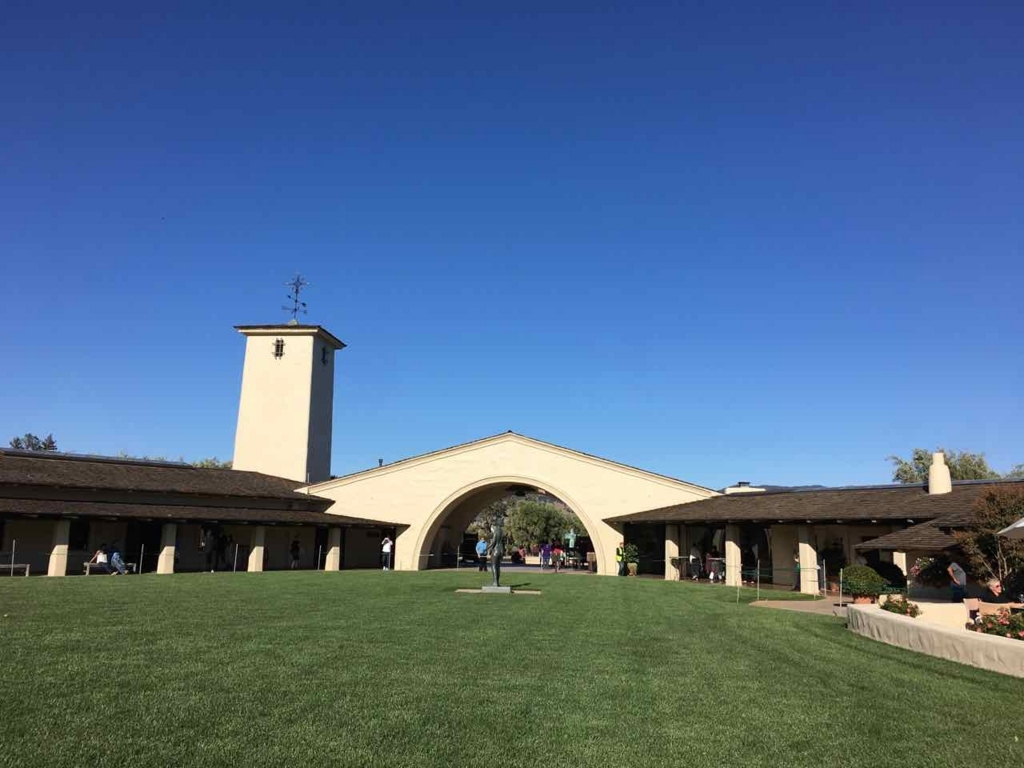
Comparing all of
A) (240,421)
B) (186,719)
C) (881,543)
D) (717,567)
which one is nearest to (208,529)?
(240,421)

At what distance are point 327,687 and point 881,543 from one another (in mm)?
18090

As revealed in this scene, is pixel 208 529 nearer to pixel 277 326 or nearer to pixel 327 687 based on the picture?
pixel 277 326

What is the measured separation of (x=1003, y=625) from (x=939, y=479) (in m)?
16.6

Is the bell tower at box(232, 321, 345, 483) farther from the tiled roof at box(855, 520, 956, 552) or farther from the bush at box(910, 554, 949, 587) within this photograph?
the bush at box(910, 554, 949, 587)

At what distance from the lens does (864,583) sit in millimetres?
18250

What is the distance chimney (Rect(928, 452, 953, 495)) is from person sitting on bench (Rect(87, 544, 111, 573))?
29.9m

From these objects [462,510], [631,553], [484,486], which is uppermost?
[484,486]

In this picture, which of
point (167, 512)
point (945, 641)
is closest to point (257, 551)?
point (167, 512)

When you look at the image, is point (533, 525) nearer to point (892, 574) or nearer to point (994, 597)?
point (892, 574)

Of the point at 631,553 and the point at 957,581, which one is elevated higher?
the point at 631,553

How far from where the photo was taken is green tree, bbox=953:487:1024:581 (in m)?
16.5

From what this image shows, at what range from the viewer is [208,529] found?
113 ft

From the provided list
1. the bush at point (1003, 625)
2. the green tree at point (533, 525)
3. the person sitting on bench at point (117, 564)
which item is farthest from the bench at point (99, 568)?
the green tree at point (533, 525)

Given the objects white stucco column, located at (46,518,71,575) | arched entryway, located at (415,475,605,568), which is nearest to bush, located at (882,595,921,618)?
arched entryway, located at (415,475,605,568)
